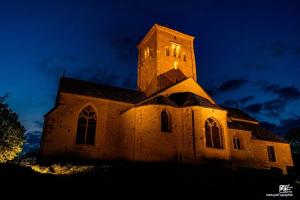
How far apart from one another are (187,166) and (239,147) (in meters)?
12.1

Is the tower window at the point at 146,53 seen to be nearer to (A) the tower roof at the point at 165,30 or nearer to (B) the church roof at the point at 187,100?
(A) the tower roof at the point at 165,30

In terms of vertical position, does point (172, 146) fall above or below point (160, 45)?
below

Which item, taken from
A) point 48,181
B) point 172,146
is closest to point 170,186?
point 48,181

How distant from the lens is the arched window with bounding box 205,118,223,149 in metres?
25.5

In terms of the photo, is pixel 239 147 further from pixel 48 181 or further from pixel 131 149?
pixel 48 181

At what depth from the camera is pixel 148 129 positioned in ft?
80.2

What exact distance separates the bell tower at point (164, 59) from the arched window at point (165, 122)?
943 cm

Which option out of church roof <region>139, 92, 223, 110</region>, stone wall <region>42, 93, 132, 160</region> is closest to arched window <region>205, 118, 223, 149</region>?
church roof <region>139, 92, 223, 110</region>

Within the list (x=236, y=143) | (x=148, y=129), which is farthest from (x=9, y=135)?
(x=236, y=143)

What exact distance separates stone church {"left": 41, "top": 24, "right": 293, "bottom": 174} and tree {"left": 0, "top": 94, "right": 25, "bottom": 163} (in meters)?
4.34

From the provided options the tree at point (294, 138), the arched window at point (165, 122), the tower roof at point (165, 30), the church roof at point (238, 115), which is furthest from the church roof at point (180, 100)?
the tree at point (294, 138)

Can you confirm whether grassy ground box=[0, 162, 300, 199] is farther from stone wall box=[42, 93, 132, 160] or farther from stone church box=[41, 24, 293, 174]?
stone wall box=[42, 93, 132, 160]

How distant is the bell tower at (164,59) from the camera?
35844mm

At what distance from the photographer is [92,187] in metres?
12.4
